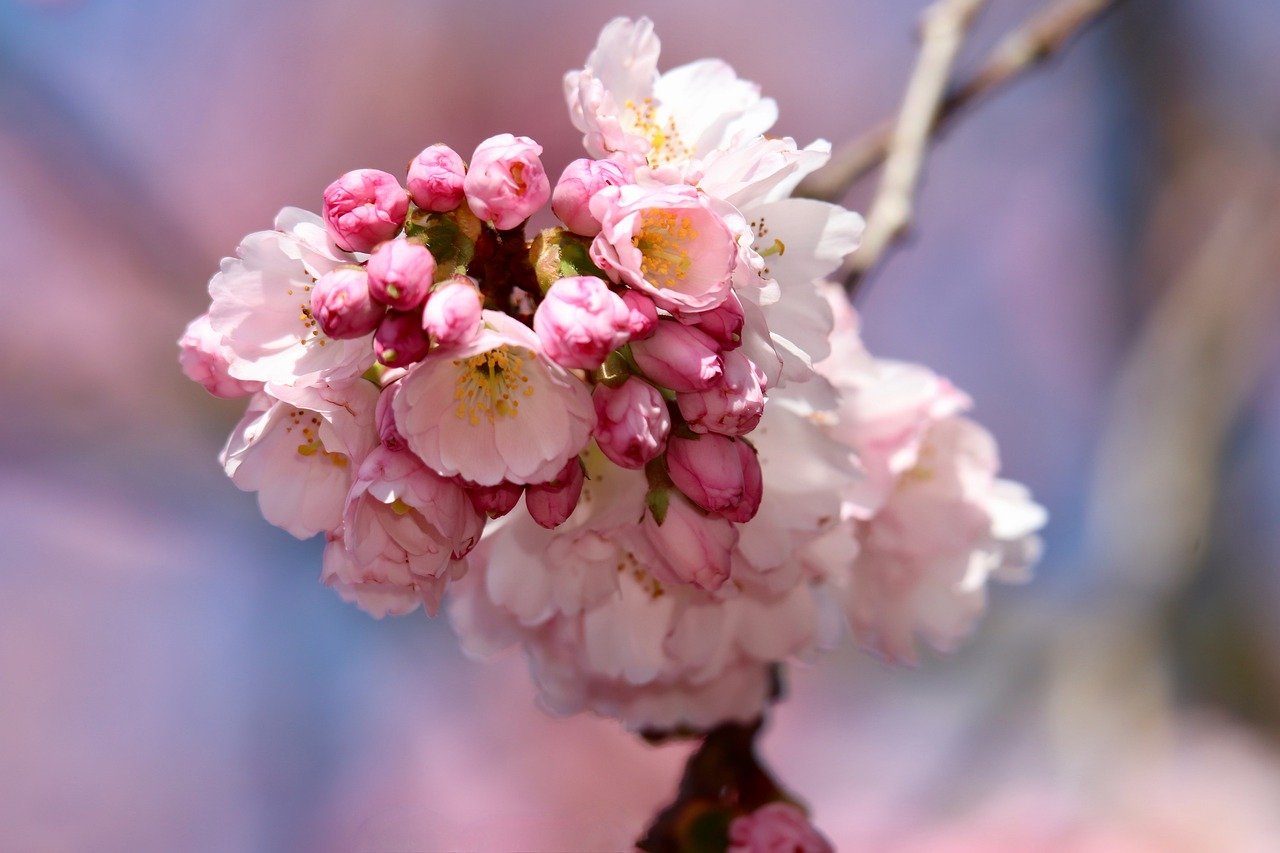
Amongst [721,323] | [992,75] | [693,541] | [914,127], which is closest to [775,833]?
[693,541]

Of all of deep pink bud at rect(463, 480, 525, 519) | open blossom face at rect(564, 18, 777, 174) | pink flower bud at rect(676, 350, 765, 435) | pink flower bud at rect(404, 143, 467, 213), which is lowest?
deep pink bud at rect(463, 480, 525, 519)

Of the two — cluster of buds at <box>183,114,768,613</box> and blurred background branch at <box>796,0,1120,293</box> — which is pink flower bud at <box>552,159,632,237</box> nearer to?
cluster of buds at <box>183,114,768,613</box>

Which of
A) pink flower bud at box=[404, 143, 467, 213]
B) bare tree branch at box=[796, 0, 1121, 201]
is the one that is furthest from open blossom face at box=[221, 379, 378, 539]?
bare tree branch at box=[796, 0, 1121, 201]

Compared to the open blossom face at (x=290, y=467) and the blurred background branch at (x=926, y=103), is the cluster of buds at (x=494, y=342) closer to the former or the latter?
the open blossom face at (x=290, y=467)

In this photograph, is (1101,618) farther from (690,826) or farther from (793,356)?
(793,356)

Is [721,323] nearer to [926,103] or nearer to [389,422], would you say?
[389,422]

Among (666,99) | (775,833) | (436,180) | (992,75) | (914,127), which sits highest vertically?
(992,75)
